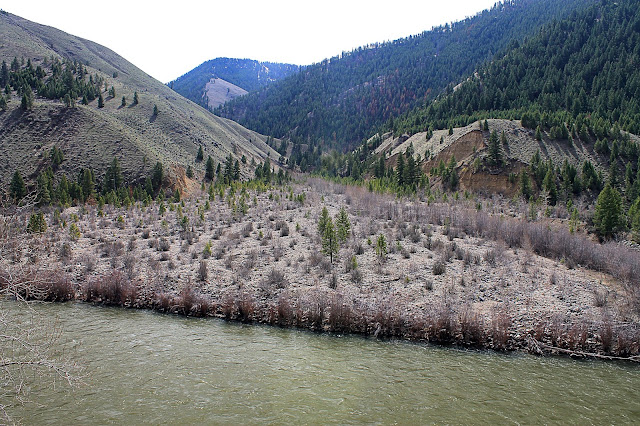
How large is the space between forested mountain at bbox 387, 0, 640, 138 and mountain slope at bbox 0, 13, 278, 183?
151ft

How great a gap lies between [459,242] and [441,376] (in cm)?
1765

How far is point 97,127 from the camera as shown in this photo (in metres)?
60.8

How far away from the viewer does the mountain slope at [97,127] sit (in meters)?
55.3

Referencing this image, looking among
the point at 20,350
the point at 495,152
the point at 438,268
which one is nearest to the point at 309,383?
the point at 20,350

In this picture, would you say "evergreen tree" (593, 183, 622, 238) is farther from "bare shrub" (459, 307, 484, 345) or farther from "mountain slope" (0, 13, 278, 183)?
"mountain slope" (0, 13, 278, 183)

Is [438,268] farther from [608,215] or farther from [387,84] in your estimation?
[387,84]

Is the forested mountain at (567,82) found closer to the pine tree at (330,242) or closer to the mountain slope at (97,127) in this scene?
the mountain slope at (97,127)

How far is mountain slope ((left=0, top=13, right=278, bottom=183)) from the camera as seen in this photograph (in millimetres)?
55281

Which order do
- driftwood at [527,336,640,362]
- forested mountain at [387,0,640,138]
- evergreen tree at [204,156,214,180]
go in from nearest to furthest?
driftwood at [527,336,640,362] → evergreen tree at [204,156,214,180] → forested mountain at [387,0,640,138]

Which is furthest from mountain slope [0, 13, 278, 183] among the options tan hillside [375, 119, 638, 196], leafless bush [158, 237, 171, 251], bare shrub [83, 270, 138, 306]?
tan hillside [375, 119, 638, 196]

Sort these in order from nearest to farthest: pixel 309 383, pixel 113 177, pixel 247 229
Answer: pixel 309 383, pixel 247 229, pixel 113 177

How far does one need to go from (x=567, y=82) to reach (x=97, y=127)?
303 feet

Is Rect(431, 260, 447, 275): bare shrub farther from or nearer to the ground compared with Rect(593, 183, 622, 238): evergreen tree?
nearer to the ground

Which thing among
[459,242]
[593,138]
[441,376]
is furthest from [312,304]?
[593,138]
